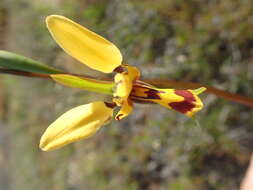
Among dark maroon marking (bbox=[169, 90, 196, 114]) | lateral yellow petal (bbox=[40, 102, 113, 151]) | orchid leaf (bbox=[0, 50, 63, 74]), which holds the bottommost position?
lateral yellow petal (bbox=[40, 102, 113, 151])

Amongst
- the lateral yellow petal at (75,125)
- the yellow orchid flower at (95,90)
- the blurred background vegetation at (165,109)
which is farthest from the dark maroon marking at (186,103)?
the blurred background vegetation at (165,109)

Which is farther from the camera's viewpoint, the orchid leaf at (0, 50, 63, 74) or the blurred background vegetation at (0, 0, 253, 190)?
the blurred background vegetation at (0, 0, 253, 190)

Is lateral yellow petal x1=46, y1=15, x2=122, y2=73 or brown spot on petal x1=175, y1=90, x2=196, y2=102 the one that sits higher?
lateral yellow petal x1=46, y1=15, x2=122, y2=73

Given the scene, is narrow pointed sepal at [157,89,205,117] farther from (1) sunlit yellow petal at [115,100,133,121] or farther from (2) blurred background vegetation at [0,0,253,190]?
(2) blurred background vegetation at [0,0,253,190]

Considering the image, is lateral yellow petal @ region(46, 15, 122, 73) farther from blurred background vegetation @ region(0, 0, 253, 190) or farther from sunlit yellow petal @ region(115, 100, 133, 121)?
blurred background vegetation @ region(0, 0, 253, 190)

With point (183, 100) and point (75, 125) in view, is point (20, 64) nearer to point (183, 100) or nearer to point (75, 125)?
point (75, 125)

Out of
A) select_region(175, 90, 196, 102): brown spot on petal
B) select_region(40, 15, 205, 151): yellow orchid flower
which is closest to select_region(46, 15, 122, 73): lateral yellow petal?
select_region(40, 15, 205, 151): yellow orchid flower
